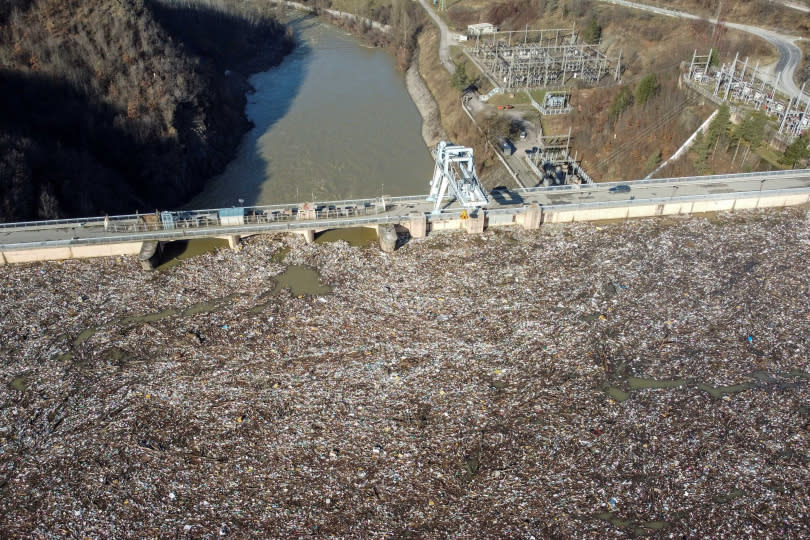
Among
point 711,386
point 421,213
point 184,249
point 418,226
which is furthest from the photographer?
point 421,213

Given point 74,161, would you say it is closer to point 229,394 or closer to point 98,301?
point 98,301

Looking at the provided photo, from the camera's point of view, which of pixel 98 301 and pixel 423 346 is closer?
pixel 423 346

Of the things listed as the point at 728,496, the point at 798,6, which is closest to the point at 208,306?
the point at 728,496

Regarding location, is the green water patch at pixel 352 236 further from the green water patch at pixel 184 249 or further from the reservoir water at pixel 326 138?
the reservoir water at pixel 326 138

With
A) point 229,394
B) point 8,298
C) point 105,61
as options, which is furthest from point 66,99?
point 229,394

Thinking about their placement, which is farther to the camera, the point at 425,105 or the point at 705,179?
the point at 425,105

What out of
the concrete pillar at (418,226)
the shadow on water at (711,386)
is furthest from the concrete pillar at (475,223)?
the shadow on water at (711,386)

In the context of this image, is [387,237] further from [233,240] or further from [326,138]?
[326,138]
